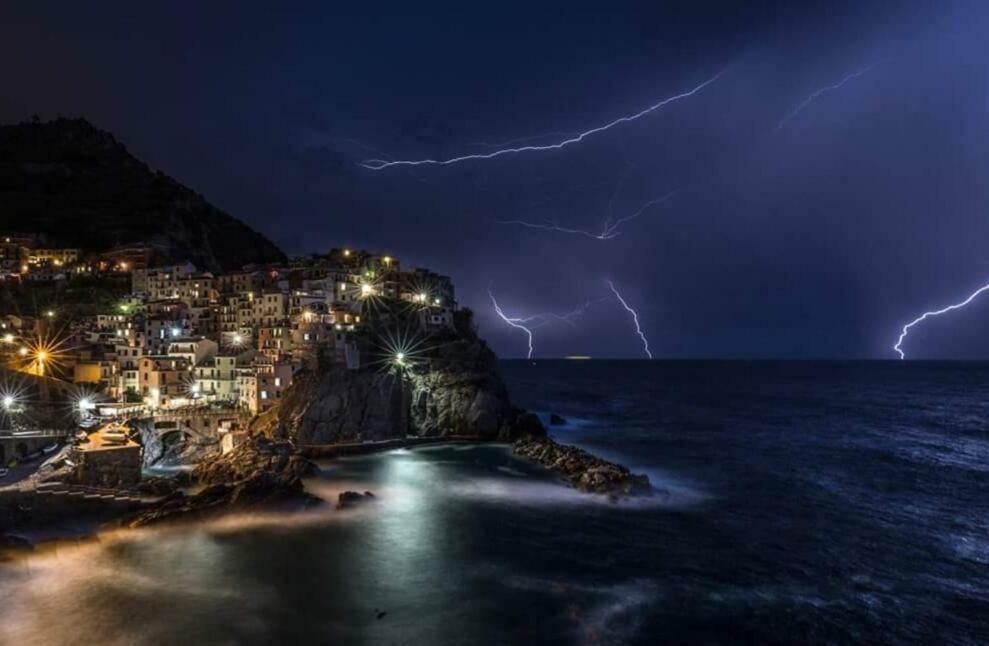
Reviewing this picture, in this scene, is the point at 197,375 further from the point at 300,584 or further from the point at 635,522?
the point at 635,522

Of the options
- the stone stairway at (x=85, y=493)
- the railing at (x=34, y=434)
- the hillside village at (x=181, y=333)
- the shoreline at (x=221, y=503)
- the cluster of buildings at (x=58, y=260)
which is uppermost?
the cluster of buildings at (x=58, y=260)

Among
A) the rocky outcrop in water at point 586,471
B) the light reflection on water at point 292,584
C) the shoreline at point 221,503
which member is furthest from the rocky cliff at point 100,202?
the light reflection on water at point 292,584

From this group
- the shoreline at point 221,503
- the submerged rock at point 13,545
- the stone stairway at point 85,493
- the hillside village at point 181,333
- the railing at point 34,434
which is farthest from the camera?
the hillside village at point 181,333

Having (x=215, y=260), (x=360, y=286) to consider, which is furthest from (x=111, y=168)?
(x=360, y=286)

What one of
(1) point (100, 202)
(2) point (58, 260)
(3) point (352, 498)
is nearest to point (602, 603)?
(3) point (352, 498)

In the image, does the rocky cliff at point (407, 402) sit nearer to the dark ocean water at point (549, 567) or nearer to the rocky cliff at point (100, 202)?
the dark ocean water at point (549, 567)
